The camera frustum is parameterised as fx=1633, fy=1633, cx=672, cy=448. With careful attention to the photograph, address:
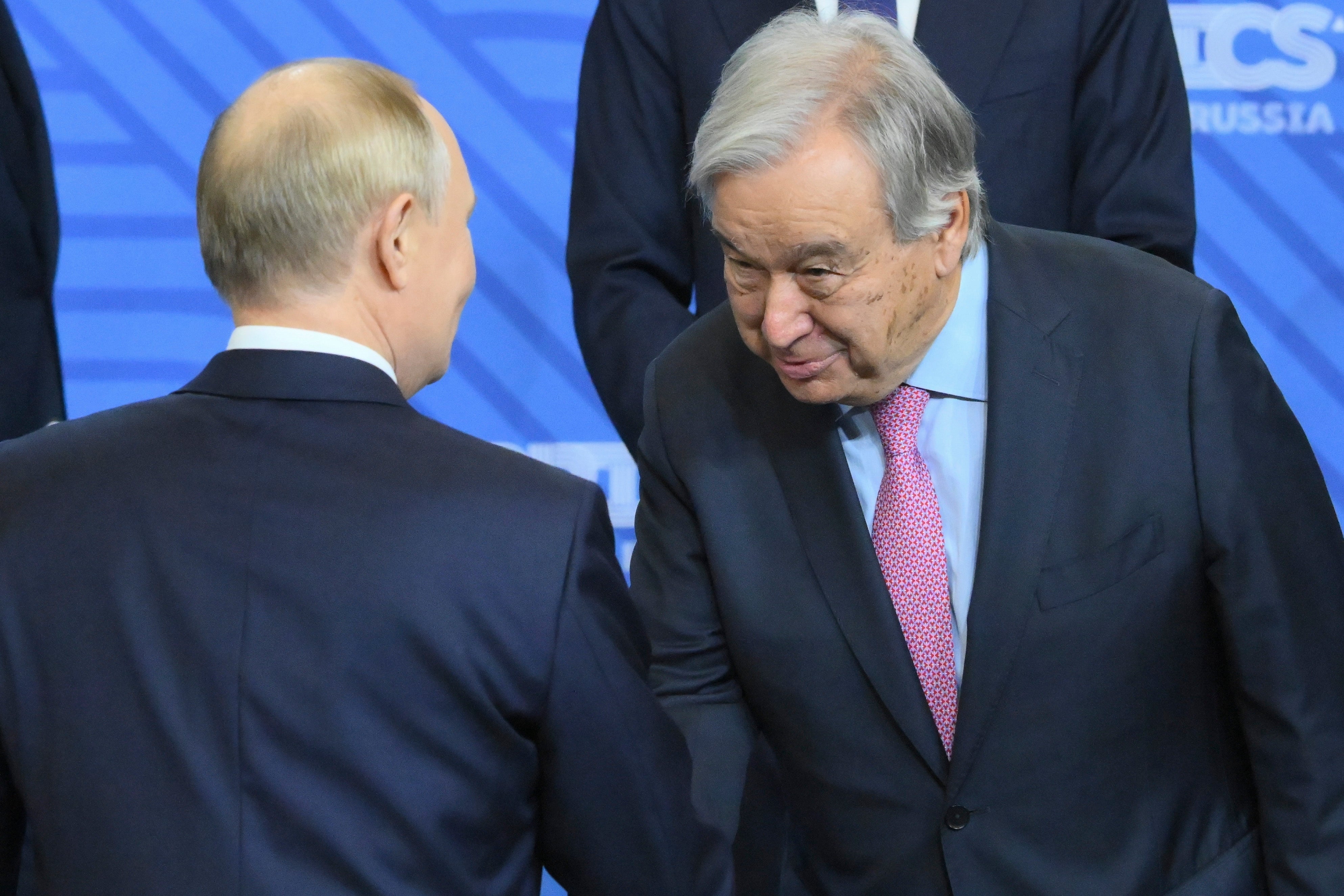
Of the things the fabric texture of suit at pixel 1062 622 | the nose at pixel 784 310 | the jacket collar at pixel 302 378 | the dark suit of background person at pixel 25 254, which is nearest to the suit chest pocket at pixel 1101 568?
the fabric texture of suit at pixel 1062 622

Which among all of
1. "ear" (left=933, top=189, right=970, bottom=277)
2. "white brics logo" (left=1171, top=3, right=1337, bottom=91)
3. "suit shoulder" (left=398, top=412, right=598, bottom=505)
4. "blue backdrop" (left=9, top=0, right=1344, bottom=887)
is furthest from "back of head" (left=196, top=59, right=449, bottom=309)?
"white brics logo" (left=1171, top=3, right=1337, bottom=91)

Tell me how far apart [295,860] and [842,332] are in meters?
0.69

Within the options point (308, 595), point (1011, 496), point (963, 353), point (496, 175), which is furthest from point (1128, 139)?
point (308, 595)

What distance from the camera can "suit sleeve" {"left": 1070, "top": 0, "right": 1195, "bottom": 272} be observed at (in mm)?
2219

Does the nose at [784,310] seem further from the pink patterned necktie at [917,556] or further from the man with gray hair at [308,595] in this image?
the man with gray hair at [308,595]

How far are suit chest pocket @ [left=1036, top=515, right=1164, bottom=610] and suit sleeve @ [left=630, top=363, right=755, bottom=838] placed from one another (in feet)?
1.13

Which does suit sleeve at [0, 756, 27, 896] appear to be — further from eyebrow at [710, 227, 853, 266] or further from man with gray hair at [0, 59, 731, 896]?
eyebrow at [710, 227, 853, 266]

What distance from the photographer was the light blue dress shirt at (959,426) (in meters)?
1.63

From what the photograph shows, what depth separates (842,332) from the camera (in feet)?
5.01

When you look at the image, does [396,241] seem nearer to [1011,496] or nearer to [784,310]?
[784,310]

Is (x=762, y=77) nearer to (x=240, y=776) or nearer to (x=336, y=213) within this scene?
(x=336, y=213)

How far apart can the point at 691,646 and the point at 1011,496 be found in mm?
368

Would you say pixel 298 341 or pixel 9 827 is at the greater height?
pixel 298 341

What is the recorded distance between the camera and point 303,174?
120 cm
